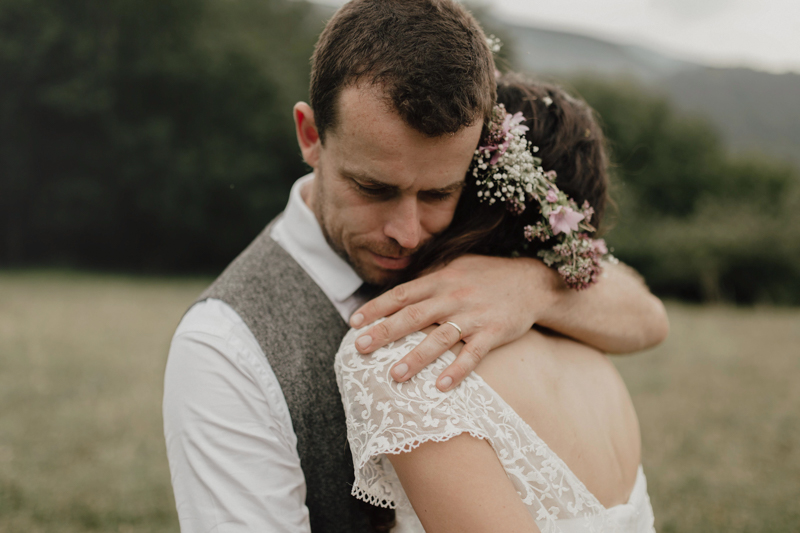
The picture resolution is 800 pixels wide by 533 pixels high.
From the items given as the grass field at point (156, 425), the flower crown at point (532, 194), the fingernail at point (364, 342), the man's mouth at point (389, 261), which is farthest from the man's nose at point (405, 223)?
the grass field at point (156, 425)

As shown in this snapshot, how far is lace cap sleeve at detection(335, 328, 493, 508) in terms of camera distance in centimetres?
138

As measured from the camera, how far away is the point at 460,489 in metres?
1.36

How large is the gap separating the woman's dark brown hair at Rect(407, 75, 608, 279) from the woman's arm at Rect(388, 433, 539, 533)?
2.05 ft

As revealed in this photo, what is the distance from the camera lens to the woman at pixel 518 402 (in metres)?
1.38

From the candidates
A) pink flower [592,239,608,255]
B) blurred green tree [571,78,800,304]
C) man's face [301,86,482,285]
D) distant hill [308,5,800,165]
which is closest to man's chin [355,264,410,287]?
man's face [301,86,482,285]

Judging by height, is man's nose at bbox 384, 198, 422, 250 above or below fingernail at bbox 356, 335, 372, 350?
above

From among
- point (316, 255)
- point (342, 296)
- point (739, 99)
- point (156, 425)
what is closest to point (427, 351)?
point (342, 296)

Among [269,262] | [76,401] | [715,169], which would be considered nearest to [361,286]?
[269,262]

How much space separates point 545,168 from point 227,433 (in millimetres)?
1354

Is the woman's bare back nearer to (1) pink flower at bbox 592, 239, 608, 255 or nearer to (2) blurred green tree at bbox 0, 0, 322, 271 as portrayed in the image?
(1) pink flower at bbox 592, 239, 608, 255

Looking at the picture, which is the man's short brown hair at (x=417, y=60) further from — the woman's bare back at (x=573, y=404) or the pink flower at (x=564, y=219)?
the woman's bare back at (x=573, y=404)

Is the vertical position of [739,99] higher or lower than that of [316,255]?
lower

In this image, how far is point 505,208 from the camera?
6.31 feet

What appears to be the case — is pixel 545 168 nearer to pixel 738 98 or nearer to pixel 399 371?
pixel 399 371
